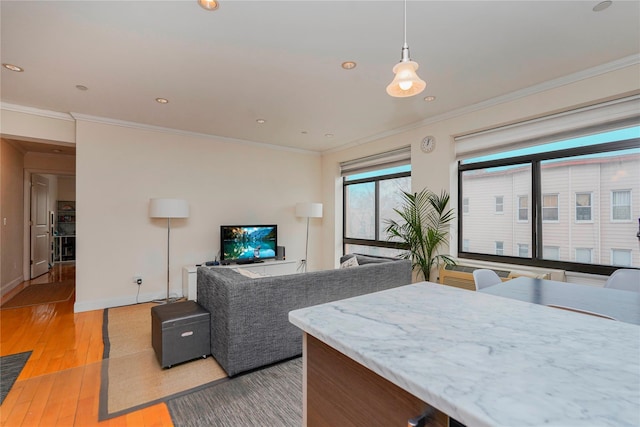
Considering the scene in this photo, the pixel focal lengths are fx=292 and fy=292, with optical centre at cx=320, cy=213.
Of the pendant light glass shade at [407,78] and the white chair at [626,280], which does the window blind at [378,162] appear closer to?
the white chair at [626,280]

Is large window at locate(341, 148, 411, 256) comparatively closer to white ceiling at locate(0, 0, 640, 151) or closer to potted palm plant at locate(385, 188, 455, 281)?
potted palm plant at locate(385, 188, 455, 281)

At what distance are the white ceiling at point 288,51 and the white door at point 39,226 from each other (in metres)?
3.17

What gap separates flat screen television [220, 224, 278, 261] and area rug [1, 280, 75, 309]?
7.95 feet

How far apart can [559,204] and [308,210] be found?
360cm

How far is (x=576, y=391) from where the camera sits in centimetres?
56

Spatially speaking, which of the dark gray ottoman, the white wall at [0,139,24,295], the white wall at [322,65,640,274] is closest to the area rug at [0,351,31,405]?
the dark gray ottoman

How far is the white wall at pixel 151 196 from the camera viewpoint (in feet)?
12.9

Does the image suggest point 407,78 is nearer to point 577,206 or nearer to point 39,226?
point 577,206

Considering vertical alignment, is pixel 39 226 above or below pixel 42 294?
above

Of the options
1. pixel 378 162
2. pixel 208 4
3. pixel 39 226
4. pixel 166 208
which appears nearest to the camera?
pixel 208 4

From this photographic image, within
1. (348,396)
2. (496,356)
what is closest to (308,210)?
(348,396)

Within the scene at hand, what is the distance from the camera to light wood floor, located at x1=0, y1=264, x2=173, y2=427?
1824mm

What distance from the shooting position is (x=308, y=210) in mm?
5414

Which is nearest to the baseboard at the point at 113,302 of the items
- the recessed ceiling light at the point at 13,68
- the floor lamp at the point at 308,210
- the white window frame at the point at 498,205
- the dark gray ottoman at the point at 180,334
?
the dark gray ottoman at the point at 180,334
